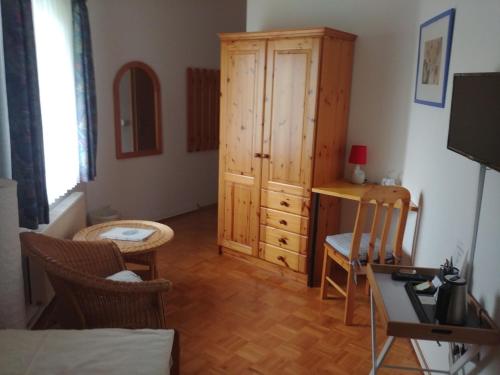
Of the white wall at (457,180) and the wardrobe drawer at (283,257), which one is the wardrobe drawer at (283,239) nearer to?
the wardrobe drawer at (283,257)

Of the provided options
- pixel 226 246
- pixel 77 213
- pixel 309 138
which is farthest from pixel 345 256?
pixel 77 213

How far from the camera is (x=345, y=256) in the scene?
10.1ft

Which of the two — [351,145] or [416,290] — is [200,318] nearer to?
[416,290]

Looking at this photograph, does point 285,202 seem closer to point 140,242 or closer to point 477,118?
point 140,242

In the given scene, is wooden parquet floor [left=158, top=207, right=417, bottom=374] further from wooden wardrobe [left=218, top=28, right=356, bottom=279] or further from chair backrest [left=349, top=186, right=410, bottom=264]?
chair backrest [left=349, top=186, right=410, bottom=264]

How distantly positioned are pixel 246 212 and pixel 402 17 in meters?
1.99

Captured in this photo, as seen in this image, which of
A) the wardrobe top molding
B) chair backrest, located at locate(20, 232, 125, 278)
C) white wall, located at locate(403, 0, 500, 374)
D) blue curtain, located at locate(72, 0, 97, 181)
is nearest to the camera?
white wall, located at locate(403, 0, 500, 374)

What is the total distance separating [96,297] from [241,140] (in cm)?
199

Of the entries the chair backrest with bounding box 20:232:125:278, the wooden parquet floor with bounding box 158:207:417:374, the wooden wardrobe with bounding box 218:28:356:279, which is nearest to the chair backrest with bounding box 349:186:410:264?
the wooden parquet floor with bounding box 158:207:417:374

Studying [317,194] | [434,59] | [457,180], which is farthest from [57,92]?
[457,180]

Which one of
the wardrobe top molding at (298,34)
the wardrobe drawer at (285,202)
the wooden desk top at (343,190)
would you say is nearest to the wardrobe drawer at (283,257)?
the wardrobe drawer at (285,202)

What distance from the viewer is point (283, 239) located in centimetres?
369

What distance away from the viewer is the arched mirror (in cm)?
448

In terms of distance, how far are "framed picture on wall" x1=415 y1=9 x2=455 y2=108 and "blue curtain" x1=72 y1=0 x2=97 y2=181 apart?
8.31ft
